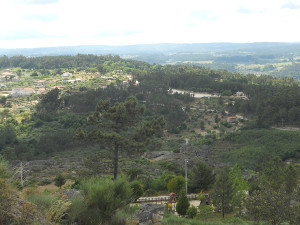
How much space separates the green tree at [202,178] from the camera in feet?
58.0

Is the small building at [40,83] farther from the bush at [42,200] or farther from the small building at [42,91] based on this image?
the bush at [42,200]

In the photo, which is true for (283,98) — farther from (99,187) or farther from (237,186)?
(99,187)

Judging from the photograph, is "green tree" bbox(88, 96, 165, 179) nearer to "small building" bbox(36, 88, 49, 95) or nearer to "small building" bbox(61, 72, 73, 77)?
"small building" bbox(36, 88, 49, 95)

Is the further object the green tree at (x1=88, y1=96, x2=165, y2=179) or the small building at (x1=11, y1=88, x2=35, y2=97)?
the small building at (x1=11, y1=88, x2=35, y2=97)

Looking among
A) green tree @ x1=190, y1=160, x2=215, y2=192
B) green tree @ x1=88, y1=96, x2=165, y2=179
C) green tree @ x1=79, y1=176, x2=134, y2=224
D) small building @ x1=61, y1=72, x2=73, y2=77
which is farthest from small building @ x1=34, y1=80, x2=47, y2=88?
green tree @ x1=79, y1=176, x2=134, y2=224

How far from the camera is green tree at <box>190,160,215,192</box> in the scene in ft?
58.0

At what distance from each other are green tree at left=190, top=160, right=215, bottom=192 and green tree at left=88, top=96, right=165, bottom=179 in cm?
372

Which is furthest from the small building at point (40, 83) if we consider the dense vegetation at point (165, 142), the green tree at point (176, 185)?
the green tree at point (176, 185)

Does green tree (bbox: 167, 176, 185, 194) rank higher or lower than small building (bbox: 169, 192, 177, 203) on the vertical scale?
higher

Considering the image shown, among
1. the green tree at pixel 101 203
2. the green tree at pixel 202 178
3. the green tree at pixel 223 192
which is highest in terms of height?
the green tree at pixel 101 203

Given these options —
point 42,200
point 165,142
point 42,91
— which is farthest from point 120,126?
point 42,91

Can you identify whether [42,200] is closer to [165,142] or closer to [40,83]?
[165,142]

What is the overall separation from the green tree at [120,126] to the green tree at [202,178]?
3.72 m

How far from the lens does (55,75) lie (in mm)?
84688
